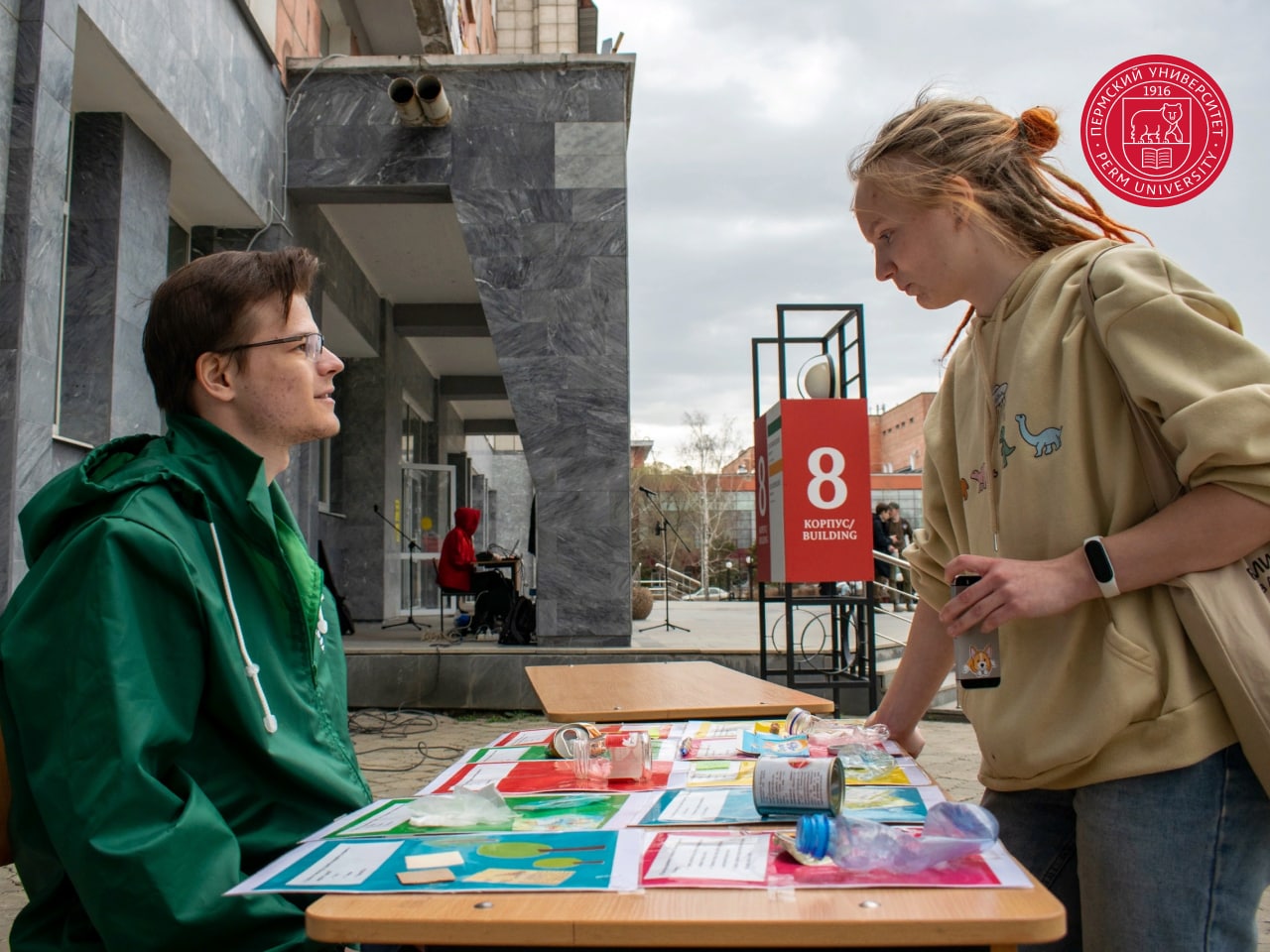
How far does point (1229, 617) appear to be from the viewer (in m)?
1.20

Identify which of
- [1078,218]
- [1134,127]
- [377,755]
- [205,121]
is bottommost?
[377,755]

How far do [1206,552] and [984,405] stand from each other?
400mm

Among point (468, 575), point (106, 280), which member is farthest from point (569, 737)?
point (468, 575)

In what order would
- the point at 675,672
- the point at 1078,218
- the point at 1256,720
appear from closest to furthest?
the point at 1256,720, the point at 1078,218, the point at 675,672

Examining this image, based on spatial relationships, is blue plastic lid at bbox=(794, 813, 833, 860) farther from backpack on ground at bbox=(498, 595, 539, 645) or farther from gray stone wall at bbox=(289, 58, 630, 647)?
backpack on ground at bbox=(498, 595, 539, 645)

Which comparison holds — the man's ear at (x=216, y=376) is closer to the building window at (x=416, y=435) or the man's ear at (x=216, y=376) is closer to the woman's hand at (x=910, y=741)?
the woman's hand at (x=910, y=741)

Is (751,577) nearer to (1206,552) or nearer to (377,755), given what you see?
(377,755)

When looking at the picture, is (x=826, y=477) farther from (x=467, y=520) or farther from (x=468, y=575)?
(x=467, y=520)

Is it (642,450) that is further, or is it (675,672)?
(642,450)

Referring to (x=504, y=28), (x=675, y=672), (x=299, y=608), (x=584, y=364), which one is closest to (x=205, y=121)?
(x=584, y=364)

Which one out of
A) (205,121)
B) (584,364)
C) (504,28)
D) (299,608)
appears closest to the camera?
(299,608)

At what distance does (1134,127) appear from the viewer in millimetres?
3766

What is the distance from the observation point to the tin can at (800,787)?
4.13 feet

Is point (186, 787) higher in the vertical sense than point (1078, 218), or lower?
lower
